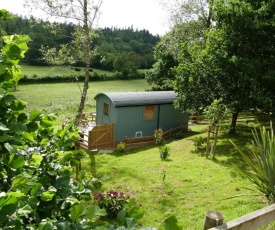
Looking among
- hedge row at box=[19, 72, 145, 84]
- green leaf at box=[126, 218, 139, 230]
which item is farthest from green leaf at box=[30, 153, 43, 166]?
hedge row at box=[19, 72, 145, 84]

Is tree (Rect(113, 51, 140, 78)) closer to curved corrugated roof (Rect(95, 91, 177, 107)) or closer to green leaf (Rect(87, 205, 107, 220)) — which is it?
curved corrugated roof (Rect(95, 91, 177, 107))

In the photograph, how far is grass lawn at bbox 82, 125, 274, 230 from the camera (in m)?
8.77

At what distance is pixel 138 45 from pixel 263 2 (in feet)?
Result: 305

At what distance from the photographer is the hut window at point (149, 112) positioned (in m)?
19.8

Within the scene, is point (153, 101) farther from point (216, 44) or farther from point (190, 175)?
point (190, 175)

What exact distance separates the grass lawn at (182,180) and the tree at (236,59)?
9.74 ft

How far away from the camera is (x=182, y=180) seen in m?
11.6

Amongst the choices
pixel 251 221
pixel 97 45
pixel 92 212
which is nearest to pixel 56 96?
pixel 97 45

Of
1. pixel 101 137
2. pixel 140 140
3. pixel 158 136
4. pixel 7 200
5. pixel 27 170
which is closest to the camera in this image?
pixel 7 200

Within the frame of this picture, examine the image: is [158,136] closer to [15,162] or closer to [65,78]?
[15,162]

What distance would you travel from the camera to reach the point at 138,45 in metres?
104

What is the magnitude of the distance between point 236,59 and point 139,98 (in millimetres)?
7512

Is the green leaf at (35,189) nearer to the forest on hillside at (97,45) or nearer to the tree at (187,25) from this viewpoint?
the tree at (187,25)

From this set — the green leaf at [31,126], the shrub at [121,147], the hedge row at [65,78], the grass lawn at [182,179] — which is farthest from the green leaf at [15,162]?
the hedge row at [65,78]
